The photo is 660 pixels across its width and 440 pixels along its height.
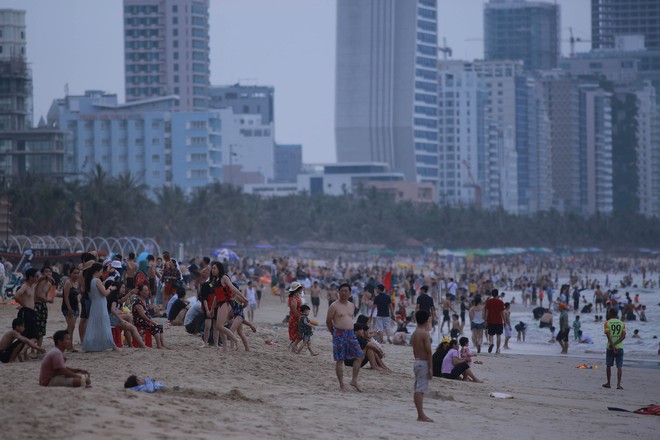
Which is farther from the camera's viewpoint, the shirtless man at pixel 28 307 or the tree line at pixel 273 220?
the tree line at pixel 273 220

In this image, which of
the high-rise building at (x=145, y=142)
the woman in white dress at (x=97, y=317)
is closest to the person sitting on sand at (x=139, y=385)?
the woman in white dress at (x=97, y=317)

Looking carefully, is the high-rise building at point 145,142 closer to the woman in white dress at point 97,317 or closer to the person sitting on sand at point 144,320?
the person sitting on sand at point 144,320

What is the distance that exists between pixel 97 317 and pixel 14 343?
1.22 metres

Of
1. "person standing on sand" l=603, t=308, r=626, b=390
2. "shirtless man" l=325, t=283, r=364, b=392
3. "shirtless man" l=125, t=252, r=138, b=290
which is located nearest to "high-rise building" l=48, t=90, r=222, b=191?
"shirtless man" l=125, t=252, r=138, b=290

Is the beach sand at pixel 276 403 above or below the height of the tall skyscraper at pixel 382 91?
below

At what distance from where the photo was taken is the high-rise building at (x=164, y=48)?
140m

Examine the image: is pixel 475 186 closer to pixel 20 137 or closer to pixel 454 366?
pixel 20 137

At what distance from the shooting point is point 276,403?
1319 cm

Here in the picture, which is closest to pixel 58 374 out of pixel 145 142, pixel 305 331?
pixel 305 331

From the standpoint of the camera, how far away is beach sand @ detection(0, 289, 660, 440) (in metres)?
10.8

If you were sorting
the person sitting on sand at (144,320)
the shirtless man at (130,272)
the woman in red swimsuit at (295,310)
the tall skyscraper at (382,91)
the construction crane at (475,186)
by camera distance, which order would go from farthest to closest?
the construction crane at (475,186)
the tall skyscraper at (382,91)
the shirtless man at (130,272)
the woman in red swimsuit at (295,310)
the person sitting on sand at (144,320)

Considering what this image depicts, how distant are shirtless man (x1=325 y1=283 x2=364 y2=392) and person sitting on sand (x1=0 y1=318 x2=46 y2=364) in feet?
12.7

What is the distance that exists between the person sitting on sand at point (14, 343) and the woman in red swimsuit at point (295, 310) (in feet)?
15.2

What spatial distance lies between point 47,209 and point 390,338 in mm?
41103
